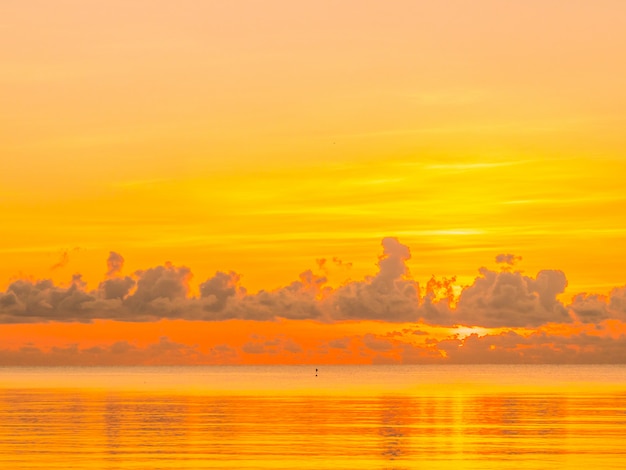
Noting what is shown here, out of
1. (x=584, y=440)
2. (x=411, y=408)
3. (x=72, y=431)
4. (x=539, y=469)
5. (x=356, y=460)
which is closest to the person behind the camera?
(x=539, y=469)

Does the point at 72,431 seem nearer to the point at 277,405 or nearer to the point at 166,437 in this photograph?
the point at 166,437

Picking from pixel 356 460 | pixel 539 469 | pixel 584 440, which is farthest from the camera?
pixel 584 440

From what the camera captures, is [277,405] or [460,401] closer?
[277,405]

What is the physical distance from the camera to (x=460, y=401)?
5256 inches

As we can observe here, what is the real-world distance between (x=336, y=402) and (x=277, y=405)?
1059 centimetres

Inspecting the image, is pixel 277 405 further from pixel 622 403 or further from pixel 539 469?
pixel 539 469

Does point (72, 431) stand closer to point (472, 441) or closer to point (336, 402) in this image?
point (472, 441)

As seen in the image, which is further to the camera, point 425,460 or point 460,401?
point 460,401

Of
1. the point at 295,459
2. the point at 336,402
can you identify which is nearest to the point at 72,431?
the point at 295,459

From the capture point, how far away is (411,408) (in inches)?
4540

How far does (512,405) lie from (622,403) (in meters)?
15.0

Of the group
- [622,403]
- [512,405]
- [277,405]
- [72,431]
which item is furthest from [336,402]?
[72,431]

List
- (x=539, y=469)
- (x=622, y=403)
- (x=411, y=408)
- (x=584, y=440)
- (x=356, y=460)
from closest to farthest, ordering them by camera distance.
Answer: (x=539, y=469) < (x=356, y=460) < (x=584, y=440) < (x=411, y=408) < (x=622, y=403)

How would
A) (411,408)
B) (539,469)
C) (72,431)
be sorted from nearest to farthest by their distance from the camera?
1. (539,469)
2. (72,431)
3. (411,408)
